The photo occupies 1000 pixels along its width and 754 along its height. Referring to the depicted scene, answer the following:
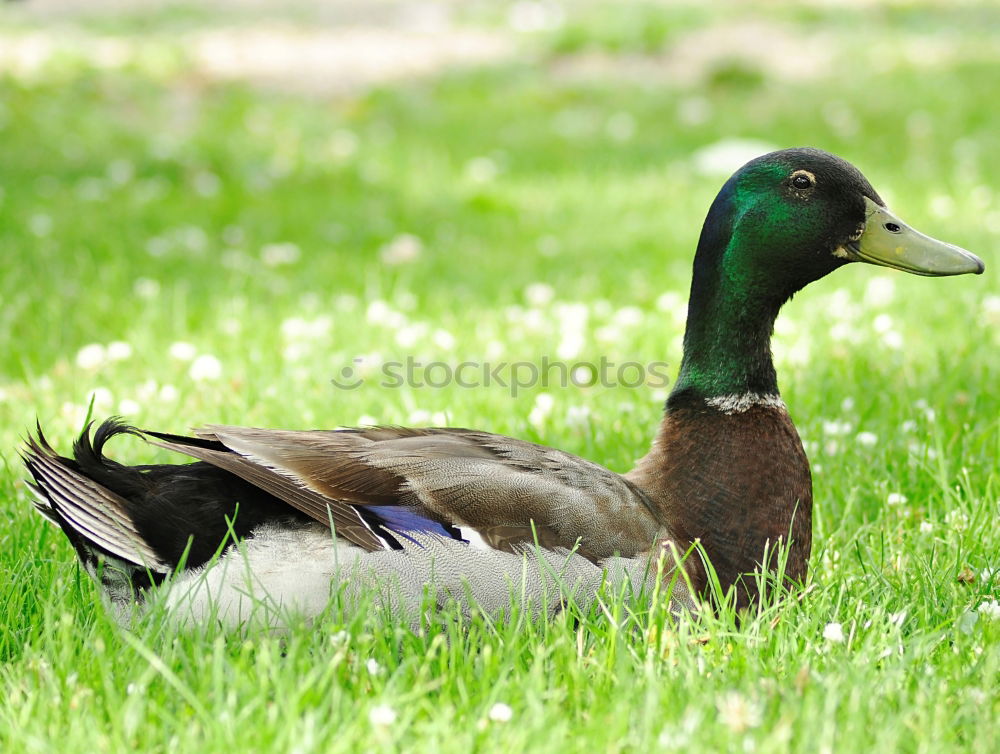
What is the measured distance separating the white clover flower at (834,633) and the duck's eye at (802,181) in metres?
1.13

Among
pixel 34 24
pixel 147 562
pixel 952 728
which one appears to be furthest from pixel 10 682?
pixel 34 24

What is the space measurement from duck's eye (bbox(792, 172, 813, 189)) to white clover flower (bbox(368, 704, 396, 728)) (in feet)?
5.48

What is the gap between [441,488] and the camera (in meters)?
2.56

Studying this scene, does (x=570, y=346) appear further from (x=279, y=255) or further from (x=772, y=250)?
(x=279, y=255)

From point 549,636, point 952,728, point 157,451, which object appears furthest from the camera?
point 157,451

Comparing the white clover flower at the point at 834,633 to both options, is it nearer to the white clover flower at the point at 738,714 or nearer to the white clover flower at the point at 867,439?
the white clover flower at the point at 738,714

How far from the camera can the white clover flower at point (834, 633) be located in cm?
232

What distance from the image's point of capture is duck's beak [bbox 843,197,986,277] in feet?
9.56

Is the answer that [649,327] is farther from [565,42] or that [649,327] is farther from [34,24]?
[34,24]

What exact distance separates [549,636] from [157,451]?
176 centimetres

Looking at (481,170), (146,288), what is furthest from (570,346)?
(481,170)

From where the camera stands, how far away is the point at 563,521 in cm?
256

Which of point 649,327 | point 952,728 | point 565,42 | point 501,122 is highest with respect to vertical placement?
point 565,42

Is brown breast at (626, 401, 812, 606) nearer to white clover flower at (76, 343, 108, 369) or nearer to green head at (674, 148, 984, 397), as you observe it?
green head at (674, 148, 984, 397)
